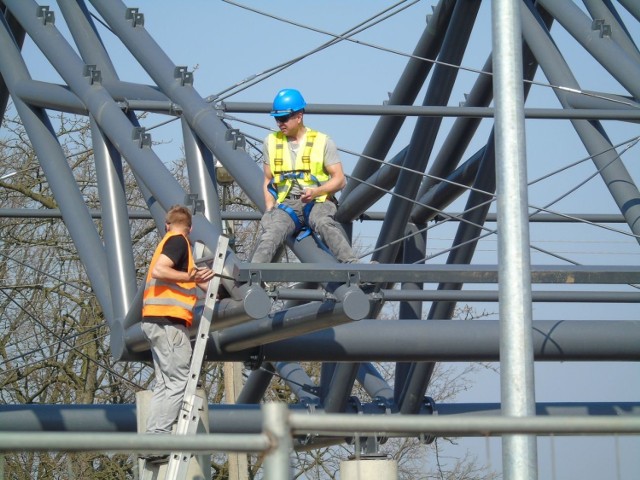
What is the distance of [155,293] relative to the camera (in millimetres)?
9164

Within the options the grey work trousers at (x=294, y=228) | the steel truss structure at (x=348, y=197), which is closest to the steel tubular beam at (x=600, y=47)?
the steel truss structure at (x=348, y=197)

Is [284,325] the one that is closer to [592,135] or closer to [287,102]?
[287,102]

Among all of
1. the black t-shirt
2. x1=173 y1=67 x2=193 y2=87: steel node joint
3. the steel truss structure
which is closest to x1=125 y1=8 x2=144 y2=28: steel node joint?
the steel truss structure

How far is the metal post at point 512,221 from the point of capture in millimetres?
6363

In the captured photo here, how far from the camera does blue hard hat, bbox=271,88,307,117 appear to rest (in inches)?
371

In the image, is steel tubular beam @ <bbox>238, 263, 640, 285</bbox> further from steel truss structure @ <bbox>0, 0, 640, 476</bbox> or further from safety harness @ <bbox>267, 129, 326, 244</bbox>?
safety harness @ <bbox>267, 129, 326, 244</bbox>

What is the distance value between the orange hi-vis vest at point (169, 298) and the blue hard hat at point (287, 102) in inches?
48.6

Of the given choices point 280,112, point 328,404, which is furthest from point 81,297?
point 280,112

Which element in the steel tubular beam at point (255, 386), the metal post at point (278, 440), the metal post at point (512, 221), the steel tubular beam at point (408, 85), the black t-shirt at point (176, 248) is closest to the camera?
the metal post at point (278, 440)

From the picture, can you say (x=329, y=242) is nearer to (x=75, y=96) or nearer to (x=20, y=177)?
(x=75, y=96)

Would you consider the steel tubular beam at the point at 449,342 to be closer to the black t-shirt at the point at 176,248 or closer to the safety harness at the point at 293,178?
the safety harness at the point at 293,178

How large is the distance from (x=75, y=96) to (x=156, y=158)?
1.73 meters

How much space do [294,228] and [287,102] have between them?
940 mm

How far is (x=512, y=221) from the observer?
255 inches
